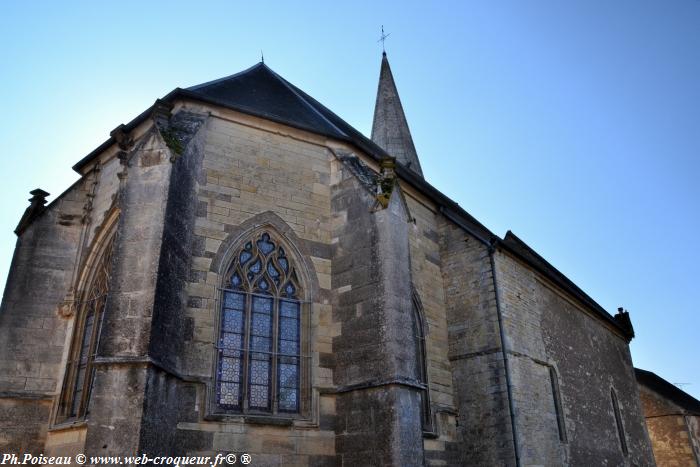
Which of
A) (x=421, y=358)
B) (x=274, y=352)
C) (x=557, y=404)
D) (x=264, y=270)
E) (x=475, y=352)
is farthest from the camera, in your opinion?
(x=557, y=404)

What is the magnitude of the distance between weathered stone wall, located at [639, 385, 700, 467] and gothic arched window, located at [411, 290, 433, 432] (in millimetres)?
13394

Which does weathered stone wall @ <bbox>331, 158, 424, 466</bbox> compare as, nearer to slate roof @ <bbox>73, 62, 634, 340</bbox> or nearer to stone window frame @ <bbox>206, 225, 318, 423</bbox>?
stone window frame @ <bbox>206, 225, 318, 423</bbox>

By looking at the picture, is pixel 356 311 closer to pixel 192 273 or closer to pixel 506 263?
pixel 192 273

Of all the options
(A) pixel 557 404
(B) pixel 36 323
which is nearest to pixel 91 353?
(B) pixel 36 323

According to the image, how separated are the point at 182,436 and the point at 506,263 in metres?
7.03

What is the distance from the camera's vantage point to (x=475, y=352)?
34.1 ft

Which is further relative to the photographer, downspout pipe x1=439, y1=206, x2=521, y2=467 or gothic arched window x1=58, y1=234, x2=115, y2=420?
downspout pipe x1=439, y1=206, x2=521, y2=467

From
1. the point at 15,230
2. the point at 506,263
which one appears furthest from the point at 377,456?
the point at 15,230

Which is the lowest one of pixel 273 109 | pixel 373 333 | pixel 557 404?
pixel 557 404

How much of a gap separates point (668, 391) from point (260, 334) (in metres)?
17.1

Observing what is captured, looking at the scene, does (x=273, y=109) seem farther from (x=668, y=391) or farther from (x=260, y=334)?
(x=668, y=391)

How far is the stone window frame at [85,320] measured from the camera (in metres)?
7.87

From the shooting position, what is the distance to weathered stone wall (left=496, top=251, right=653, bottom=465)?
1046 centimetres


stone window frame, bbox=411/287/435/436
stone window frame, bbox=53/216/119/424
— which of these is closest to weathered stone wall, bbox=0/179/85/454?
stone window frame, bbox=53/216/119/424
